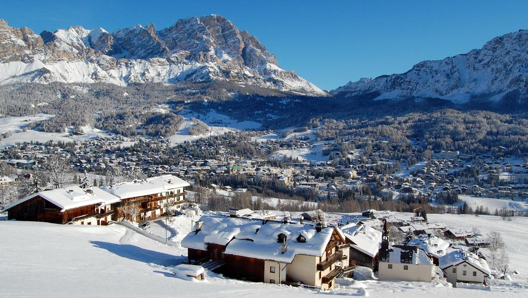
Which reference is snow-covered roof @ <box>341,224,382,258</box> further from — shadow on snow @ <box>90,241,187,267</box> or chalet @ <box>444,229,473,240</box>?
chalet @ <box>444,229,473,240</box>

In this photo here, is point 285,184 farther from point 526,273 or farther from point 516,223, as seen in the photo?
point 526,273

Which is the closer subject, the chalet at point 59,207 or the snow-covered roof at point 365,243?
the chalet at point 59,207

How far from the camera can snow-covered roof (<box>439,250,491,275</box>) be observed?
3675 centimetres

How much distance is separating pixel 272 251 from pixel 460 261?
65.7 feet

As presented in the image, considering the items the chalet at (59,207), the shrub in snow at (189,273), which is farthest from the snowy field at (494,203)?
the shrub in snow at (189,273)

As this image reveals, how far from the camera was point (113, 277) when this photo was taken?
2012cm

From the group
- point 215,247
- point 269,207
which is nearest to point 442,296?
point 215,247

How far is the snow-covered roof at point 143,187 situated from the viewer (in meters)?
47.1

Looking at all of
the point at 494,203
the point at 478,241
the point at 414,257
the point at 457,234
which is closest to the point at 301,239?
the point at 414,257

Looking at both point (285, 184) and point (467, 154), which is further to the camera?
point (467, 154)

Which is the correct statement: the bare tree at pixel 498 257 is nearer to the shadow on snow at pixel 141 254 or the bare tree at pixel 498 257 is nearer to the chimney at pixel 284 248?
the chimney at pixel 284 248

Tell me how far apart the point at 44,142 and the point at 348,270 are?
174 m

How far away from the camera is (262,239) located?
27219 mm

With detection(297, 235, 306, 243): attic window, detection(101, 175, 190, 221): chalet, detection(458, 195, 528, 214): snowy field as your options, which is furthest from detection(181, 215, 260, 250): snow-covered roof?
detection(458, 195, 528, 214): snowy field
